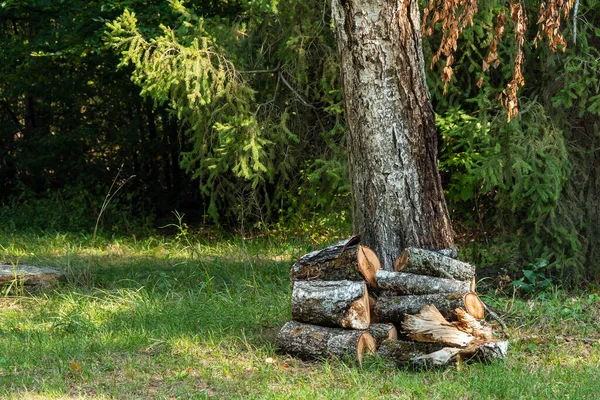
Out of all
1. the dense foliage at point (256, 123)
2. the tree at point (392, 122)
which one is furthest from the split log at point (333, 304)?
the dense foliage at point (256, 123)

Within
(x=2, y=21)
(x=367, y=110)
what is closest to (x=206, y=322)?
(x=367, y=110)

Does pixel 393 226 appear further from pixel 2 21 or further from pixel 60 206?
pixel 2 21

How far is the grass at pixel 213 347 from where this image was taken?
18.3 feet

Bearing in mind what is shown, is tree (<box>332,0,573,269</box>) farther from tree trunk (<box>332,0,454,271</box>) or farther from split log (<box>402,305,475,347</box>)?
split log (<box>402,305,475,347</box>)

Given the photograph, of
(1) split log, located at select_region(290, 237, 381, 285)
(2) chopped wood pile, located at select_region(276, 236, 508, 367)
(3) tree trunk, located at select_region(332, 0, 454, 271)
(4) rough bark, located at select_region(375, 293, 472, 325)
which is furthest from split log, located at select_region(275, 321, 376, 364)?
(3) tree trunk, located at select_region(332, 0, 454, 271)

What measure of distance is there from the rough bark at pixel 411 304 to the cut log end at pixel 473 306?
2.0 inches

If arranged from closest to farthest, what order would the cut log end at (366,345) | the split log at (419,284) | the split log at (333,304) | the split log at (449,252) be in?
the cut log end at (366,345)
the split log at (333,304)
the split log at (419,284)
the split log at (449,252)

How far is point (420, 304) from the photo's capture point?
6219mm

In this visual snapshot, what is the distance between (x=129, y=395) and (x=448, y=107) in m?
6.01

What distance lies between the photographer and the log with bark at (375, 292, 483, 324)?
6141 millimetres

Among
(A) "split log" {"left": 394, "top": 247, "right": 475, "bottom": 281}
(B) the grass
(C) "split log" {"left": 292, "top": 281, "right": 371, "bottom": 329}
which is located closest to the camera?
(B) the grass

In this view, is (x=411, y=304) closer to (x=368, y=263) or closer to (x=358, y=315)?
(x=358, y=315)

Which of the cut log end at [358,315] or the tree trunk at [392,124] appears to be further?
the tree trunk at [392,124]

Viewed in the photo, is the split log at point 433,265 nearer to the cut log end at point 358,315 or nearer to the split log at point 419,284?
the split log at point 419,284
